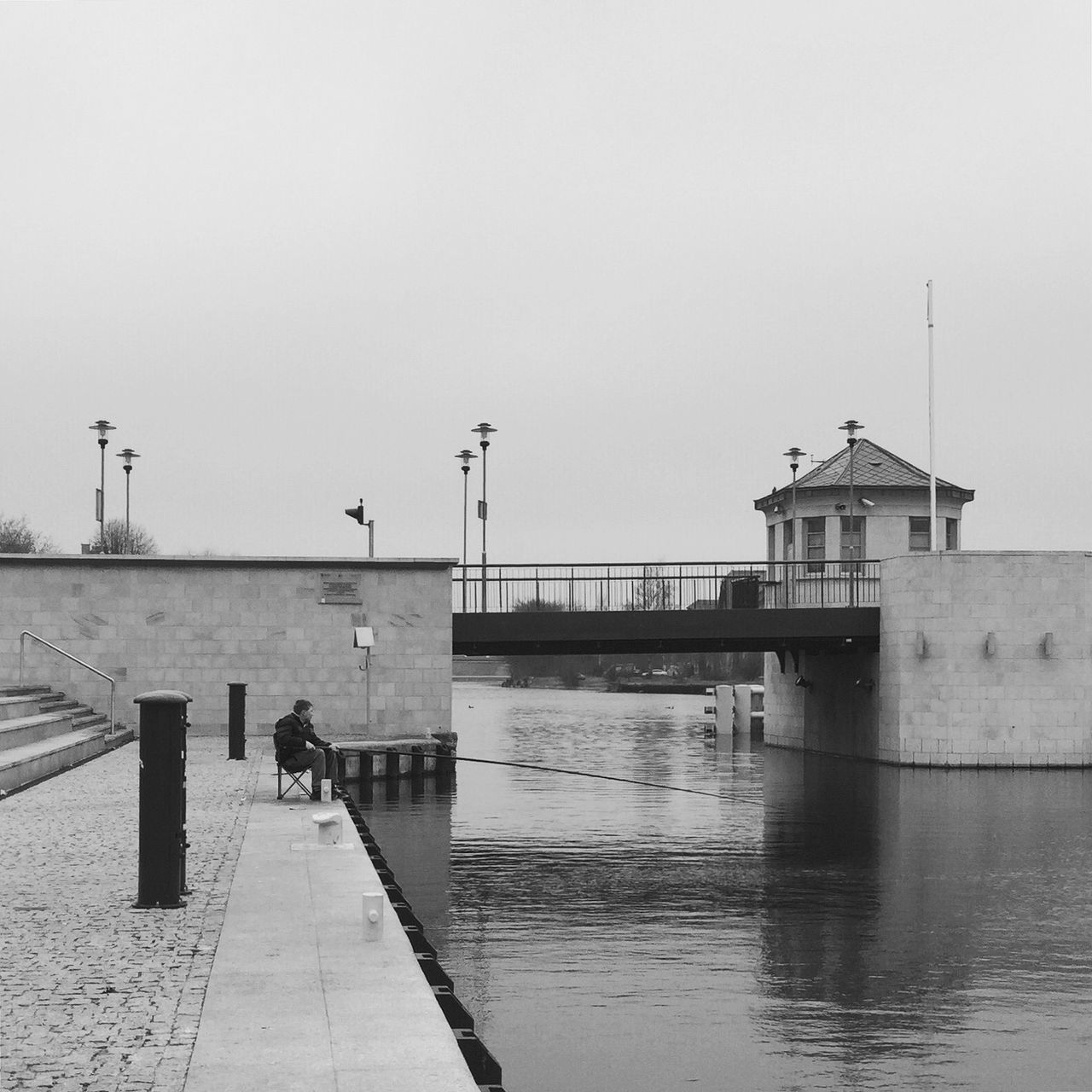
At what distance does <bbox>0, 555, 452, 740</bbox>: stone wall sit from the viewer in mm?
29422

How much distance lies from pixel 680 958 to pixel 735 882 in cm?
421

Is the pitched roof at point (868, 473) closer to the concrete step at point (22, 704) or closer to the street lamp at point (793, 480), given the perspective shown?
the street lamp at point (793, 480)

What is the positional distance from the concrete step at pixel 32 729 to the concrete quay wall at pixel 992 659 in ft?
57.8

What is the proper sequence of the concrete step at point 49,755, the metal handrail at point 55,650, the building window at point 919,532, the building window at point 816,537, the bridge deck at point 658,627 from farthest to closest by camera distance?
1. the building window at point 919,532
2. the building window at point 816,537
3. the bridge deck at point 658,627
4. the metal handrail at point 55,650
5. the concrete step at point 49,755

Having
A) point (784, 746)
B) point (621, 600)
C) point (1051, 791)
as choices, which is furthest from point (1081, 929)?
point (784, 746)

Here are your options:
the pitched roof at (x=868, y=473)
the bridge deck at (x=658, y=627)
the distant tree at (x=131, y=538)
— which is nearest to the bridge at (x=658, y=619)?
the bridge deck at (x=658, y=627)

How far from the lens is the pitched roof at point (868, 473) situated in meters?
50.2

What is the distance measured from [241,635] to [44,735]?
7293 mm

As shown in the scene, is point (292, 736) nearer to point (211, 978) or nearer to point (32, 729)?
point (32, 729)

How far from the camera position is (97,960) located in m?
8.48

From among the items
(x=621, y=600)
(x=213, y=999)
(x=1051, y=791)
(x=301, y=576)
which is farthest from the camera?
(x=621, y=600)

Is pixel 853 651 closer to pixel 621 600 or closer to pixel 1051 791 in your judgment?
pixel 621 600

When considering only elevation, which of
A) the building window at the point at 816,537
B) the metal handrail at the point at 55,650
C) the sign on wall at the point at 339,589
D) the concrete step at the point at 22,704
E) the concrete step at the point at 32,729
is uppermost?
the building window at the point at 816,537

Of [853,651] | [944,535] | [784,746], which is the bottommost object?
[784,746]
